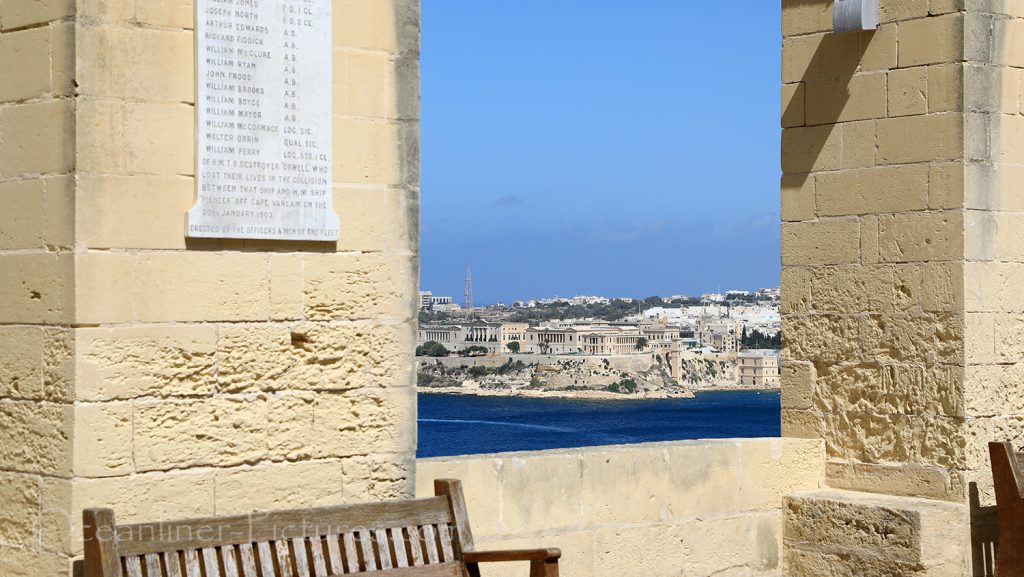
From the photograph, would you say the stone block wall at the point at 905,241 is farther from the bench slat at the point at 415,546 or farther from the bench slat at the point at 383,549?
the bench slat at the point at 383,549

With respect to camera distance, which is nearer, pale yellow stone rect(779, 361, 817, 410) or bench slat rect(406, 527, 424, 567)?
bench slat rect(406, 527, 424, 567)

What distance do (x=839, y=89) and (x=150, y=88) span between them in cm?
334

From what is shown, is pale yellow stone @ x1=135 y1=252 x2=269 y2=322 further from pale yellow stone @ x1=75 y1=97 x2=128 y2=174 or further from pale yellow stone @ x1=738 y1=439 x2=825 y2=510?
pale yellow stone @ x1=738 y1=439 x2=825 y2=510

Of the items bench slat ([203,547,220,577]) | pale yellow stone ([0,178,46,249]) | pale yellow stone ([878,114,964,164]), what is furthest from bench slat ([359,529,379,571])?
pale yellow stone ([878,114,964,164])

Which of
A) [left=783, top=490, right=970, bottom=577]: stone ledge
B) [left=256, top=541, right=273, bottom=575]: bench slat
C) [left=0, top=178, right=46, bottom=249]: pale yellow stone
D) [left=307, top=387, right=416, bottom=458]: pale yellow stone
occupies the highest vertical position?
[left=0, top=178, right=46, bottom=249]: pale yellow stone

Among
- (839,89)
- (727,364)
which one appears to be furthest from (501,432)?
(839,89)

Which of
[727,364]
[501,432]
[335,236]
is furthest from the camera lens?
[727,364]

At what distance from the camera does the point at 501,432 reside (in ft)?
169

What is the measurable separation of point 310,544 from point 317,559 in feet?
0.15

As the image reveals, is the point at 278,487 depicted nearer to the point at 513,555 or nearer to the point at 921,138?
the point at 513,555

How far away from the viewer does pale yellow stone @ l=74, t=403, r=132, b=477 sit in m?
3.79

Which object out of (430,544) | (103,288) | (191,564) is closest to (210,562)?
(191,564)

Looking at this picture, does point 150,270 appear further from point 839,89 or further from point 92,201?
point 839,89

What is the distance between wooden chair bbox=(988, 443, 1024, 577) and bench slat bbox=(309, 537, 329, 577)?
2.95 meters
